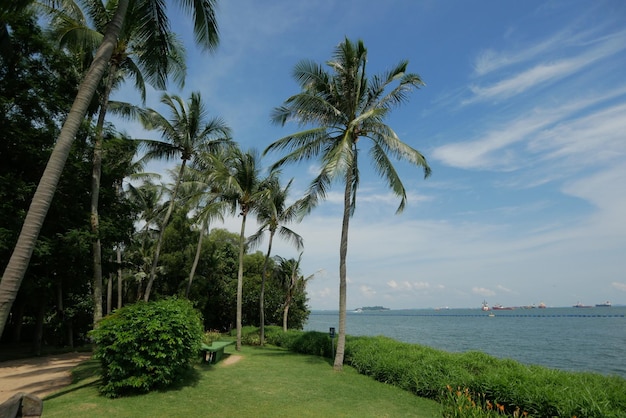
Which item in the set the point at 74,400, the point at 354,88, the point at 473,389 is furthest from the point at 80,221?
the point at 473,389

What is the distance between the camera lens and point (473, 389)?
25.2 ft

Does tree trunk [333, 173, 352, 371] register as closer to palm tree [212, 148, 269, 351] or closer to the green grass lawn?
the green grass lawn

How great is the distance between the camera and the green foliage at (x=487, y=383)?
18.8 ft

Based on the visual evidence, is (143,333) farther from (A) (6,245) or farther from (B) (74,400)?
(A) (6,245)

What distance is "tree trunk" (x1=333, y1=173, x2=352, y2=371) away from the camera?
478 inches

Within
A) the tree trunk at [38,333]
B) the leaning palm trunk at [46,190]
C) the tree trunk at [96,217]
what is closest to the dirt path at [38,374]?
the tree trunk at [38,333]

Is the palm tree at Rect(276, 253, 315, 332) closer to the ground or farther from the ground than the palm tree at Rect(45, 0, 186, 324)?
closer to the ground

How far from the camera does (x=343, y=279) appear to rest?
1276cm

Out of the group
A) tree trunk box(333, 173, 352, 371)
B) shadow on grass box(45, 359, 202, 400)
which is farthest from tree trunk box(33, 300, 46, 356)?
tree trunk box(333, 173, 352, 371)

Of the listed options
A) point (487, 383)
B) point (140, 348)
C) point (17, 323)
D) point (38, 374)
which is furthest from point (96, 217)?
point (487, 383)

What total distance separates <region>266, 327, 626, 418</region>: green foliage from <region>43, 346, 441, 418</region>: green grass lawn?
50cm

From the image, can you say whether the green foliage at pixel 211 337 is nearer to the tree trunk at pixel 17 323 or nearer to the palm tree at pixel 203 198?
the palm tree at pixel 203 198

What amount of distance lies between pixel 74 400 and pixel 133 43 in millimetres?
11819

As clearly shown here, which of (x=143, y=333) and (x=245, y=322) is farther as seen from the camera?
(x=245, y=322)
